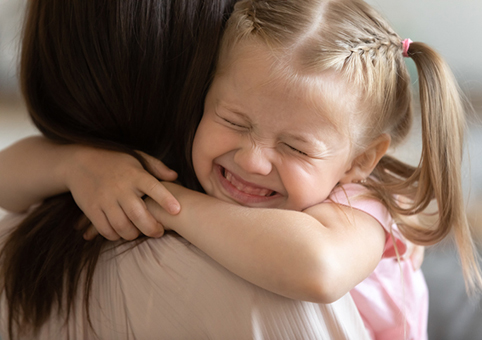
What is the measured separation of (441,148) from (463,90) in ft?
1.22

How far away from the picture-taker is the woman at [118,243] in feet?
2.54

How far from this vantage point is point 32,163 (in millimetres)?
1050

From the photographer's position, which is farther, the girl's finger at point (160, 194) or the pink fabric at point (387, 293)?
the pink fabric at point (387, 293)

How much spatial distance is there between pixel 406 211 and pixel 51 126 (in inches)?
32.1

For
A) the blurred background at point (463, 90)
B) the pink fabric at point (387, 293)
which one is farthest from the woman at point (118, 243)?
the blurred background at point (463, 90)

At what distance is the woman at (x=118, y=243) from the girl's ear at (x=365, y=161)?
1.05 ft

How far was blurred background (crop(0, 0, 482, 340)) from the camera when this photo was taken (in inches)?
51.1

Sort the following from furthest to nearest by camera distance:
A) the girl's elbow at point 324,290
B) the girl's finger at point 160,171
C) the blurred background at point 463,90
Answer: the blurred background at point 463,90 < the girl's finger at point 160,171 < the girl's elbow at point 324,290

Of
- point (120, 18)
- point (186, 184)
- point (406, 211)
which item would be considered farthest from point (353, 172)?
point (120, 18)

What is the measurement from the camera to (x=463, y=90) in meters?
1.28

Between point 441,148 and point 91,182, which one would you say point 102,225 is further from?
point 441,148

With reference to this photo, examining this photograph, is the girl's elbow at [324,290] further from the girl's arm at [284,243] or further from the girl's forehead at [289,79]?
the girl's forehead at [289,79]

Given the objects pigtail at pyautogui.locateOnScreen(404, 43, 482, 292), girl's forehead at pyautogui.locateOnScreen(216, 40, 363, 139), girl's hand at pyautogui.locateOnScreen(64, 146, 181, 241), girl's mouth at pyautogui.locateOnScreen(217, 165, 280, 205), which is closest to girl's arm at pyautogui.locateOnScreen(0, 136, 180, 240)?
girl's hand at pyautogui.locateOnScreen(64, 146, 181, 241)

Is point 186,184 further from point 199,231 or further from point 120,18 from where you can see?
point 120,18
